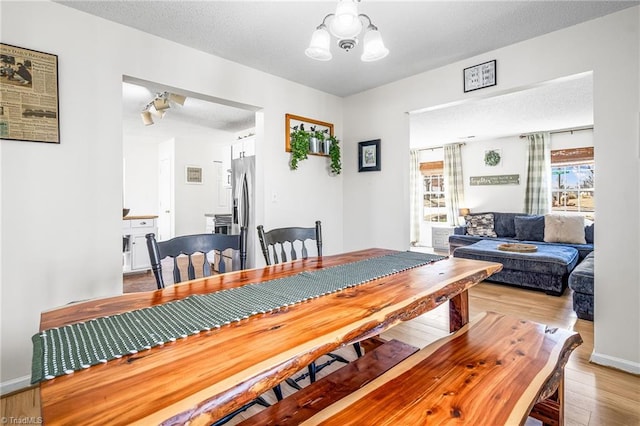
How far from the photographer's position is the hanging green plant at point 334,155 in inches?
145

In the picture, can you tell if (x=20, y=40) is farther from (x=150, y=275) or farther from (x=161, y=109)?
(x=150, y=275)

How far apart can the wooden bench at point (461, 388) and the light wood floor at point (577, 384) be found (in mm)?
559

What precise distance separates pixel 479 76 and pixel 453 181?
4.66 meters

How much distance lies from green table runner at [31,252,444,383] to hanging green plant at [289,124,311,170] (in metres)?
1.97

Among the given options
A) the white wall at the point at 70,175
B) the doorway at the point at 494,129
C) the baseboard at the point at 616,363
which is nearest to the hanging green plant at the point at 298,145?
the white wall at the point at 70,175

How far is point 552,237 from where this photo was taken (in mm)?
4957

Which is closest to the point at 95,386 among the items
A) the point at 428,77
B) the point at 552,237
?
the point at 428,77

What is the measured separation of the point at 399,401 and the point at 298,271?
76 cm

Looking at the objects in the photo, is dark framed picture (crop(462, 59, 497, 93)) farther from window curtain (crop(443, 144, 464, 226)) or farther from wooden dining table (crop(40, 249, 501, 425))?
window curtain (crop(443, 144, 464, 226))

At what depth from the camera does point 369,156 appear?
3566mm

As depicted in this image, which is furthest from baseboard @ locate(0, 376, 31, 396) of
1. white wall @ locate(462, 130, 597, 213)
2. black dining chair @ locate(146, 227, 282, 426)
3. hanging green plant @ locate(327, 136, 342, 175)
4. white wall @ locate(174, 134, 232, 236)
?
white wall @ locate(462, 130, 597, 213)

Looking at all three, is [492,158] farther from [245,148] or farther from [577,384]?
[577,384]

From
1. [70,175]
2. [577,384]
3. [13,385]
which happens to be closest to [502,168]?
[577,384]

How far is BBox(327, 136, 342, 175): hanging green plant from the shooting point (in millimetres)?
3672
